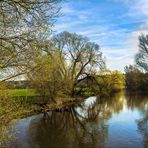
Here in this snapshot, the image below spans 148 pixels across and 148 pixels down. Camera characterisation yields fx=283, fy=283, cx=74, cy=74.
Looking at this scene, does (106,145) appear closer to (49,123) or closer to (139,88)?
(49,123)

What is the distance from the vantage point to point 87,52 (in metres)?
43.6

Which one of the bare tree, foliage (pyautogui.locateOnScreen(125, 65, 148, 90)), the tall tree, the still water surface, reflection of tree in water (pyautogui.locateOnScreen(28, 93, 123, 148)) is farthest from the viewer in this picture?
foliage (pyautogui.locateOnScreen(125, 65, 148, 90))

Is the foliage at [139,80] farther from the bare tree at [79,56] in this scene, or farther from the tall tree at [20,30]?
the tall tree at [20,30]

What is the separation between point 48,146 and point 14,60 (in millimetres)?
7866

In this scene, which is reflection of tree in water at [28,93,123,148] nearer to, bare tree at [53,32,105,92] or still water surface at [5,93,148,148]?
still water surface at [5,93,148,148]

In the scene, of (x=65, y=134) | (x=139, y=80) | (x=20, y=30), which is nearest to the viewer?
(x=20, y=30)

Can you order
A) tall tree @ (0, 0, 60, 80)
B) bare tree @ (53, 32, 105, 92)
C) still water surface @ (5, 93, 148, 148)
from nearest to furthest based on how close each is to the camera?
tall tree @ (0, 0, 60, 80) → still water surface @ (5, 93, 148, 148) → bare tree @ (53, 32, 105, 92)

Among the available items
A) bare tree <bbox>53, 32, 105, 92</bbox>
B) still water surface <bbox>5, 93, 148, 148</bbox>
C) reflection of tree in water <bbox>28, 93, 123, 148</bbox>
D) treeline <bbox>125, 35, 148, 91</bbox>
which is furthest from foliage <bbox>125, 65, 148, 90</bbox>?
reflection of tree in water <bbox>28, 93, 123, 148</bbox>

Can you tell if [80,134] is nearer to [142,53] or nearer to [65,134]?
[65,134]

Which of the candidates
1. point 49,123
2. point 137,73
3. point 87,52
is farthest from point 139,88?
point 49,123

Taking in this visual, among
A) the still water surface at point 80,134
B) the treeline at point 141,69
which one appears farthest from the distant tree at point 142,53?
the still water surface at point 80,134

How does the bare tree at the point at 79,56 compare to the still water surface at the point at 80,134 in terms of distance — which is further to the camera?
the bare tree at the point at 79,56

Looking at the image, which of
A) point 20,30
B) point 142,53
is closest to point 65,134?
point 20,30

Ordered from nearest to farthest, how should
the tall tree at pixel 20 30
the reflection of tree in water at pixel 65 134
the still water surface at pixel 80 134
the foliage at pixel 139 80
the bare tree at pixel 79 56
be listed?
the tall tree at pixel 20 30 < the still water surface at pixel 80 134 < the reflection of tree in water at pixel 65 134 < the bare tree at pixel 79 56 < the foliage at pixel 139 80
